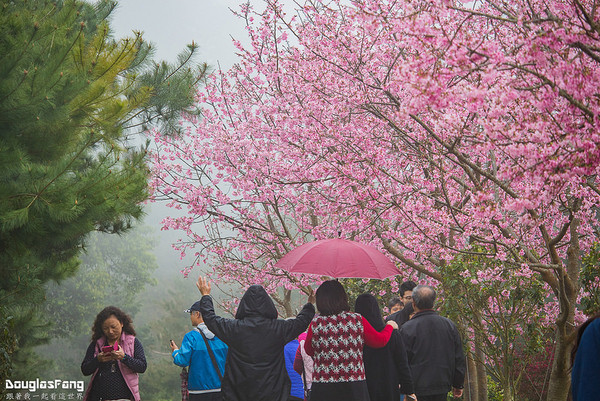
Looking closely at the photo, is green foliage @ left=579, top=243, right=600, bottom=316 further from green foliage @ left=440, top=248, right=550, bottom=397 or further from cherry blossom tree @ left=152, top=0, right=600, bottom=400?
green foliage @ left=440, top=248, right=550, bottom=397

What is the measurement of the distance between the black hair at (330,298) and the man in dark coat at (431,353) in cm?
100

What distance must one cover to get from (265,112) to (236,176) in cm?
121

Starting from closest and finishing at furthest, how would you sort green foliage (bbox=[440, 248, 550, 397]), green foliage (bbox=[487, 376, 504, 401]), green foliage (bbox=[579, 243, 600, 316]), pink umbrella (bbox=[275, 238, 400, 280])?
pink umbrella (bbox=[275, 238, 400, 280]), green foliage (bbox=[579, 243, 600, 316]), green foliage (bbox=[440, 248, 550, 397]), green foliage (bbox=[487, 376, 504, 401])

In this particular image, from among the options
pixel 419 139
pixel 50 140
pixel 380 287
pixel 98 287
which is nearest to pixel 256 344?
pixel 419 139

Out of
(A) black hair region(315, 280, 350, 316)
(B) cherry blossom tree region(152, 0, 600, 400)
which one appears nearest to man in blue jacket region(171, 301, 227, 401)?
(A) black hair region(315, 280, 350, 316)

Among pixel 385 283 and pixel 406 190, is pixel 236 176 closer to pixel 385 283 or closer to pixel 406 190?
pixel 385 283

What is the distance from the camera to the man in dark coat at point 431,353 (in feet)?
13.6

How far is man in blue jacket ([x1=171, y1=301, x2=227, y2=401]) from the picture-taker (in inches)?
171

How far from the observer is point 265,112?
8984mm

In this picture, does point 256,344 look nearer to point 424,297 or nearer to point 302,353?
point 302,353

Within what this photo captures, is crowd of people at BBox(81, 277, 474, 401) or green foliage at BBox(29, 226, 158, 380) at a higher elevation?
green foliage at BBox(29, 226, 158, 380)

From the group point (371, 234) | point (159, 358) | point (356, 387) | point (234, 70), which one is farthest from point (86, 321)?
point (356, 387)

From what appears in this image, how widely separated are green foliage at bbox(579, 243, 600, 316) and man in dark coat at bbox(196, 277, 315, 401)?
324 cm

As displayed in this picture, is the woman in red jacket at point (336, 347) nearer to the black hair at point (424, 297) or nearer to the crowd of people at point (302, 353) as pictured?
the crowd of people at point (302, 353)
